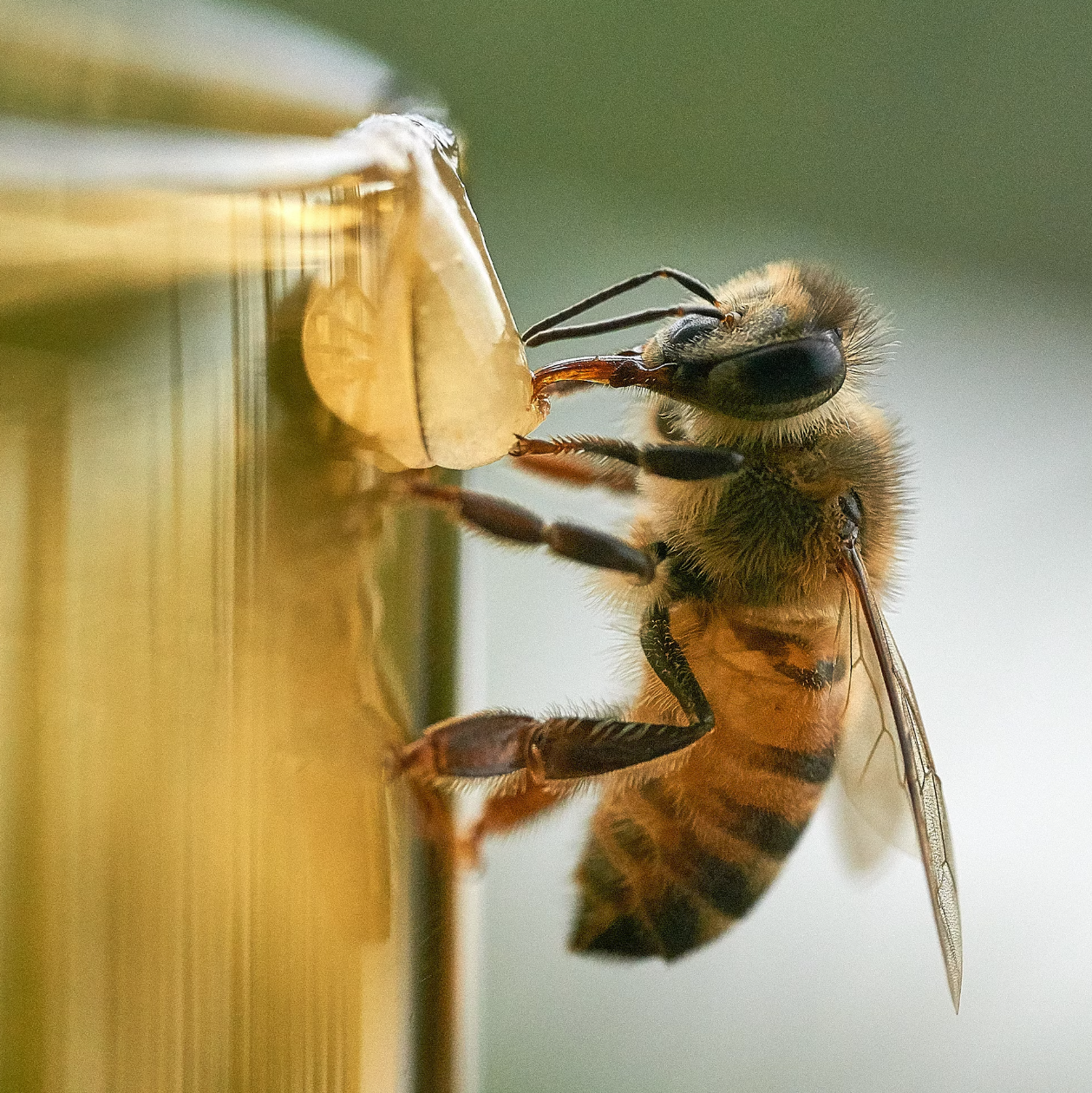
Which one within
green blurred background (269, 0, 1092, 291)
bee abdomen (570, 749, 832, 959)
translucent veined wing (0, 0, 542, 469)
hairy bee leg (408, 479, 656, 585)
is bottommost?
bee abdomen (570, 749, 832, 959)

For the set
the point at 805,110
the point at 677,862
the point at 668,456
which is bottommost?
the point at 677,862

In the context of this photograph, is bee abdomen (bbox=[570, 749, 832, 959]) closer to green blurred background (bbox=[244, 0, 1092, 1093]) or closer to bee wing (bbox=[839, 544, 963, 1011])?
bee wing (bbox=[839, 544, 963, 1011])

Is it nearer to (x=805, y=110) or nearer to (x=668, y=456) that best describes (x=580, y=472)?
(x=668, y=456)

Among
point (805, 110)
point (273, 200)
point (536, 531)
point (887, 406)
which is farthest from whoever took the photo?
point (805, 110)

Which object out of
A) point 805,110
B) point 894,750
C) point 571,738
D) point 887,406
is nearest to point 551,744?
point 571,738

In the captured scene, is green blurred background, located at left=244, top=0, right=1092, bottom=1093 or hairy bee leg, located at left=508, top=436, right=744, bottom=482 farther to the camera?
green blurred background, located at left=244, top=0, right=1092, bottom=1093

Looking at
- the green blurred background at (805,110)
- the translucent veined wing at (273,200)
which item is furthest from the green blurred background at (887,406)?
the translucent veined wing at (273,200)

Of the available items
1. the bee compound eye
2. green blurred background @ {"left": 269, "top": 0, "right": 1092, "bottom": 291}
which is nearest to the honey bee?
the bee compound eye

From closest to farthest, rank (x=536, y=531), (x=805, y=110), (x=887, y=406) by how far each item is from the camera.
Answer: (x=536, y=531) → (x=887, y=406) → (x=805, y=110)
